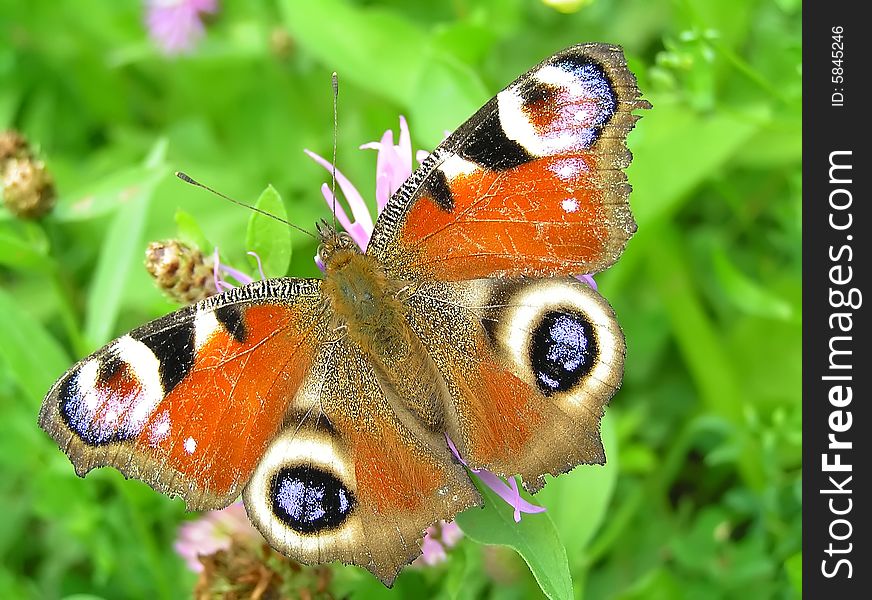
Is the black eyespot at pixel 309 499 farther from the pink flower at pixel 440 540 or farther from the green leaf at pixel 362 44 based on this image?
the green leaf at pixel 362 44

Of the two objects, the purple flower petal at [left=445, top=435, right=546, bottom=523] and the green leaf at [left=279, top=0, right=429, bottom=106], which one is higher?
the green leaf at [left=279, top=0, right=429, bottom=106]

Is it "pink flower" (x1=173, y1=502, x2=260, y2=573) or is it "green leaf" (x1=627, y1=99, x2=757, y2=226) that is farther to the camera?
"green leaf" (x1=627, y1=99, x2=757, y2=226)

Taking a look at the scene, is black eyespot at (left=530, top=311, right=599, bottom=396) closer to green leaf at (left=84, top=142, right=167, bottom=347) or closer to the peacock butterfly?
the peacock butterfly

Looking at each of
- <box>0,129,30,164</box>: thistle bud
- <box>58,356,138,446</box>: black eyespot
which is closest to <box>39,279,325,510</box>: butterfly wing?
<box>58,356,138,446</box>: black eyespot

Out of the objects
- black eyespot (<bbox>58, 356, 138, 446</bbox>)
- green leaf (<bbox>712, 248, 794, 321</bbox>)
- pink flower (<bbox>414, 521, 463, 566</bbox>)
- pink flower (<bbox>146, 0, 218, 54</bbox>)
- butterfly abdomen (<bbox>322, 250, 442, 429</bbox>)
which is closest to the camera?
black eyespot (<bbox>58, 356, 138, 446</bbox>)

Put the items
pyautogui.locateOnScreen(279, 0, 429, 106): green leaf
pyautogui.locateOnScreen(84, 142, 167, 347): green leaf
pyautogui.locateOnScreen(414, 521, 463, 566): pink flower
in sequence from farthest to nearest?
pyautogui.locateOnScreen(279, 0, 429, 106): green leaf
pyautogui.locateOnScreen(84, 142, 167, 347): green leaf
pyautogui.locateOnScreen(414, 521, 463, 566): pink flower

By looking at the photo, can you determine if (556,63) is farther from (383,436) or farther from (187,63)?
(187,63)

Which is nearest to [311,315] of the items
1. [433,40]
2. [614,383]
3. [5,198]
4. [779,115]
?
[614,383]
